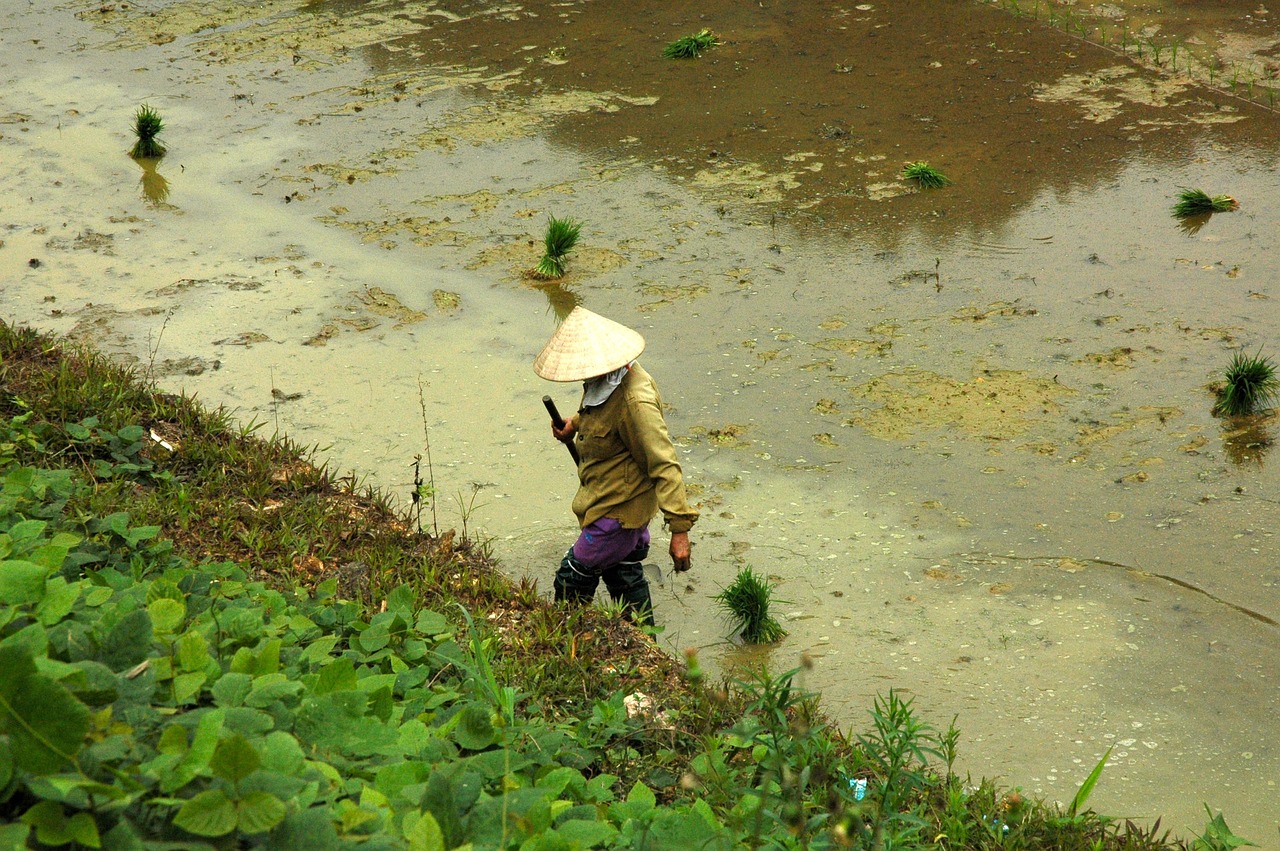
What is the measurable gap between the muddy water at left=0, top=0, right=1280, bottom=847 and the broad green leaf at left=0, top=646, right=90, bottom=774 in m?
2.93

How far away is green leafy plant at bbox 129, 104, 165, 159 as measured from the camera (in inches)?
382

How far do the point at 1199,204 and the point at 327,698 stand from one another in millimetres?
7456

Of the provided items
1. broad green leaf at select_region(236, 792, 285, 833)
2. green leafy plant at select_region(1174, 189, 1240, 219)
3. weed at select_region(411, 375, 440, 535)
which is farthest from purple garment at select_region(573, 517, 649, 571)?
green leafy plant at select_region(1174, 189, 1240, 219)

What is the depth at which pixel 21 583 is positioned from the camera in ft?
7.69

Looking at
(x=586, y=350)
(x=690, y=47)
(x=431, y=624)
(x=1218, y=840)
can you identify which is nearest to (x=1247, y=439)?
(x=1218, y=840)

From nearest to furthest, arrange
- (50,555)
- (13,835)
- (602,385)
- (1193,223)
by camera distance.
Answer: (13,835) < (50,555) < (602,385) < (1193,223)

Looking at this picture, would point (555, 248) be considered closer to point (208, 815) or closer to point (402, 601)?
point (402, 601)

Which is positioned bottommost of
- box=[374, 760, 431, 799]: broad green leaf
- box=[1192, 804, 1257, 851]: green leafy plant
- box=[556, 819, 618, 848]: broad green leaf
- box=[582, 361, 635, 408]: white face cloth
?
box=[1192, 804, 1257, 851]: green leafy plant

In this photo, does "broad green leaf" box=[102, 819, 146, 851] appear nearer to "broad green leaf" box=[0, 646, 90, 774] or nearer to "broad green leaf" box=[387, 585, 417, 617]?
"broad green leaf" box=[0, 646, 90, 774]

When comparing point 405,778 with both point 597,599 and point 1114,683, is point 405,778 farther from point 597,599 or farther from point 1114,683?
point 1114,683

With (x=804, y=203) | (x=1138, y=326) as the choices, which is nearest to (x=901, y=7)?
(x=804, y=203)

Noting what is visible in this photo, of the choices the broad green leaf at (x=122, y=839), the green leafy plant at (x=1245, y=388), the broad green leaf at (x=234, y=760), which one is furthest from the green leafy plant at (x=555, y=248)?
the broad green leaf at (x=122, y=839)

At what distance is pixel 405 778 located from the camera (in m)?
2.22

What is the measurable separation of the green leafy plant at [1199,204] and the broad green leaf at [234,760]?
7.78 metres
